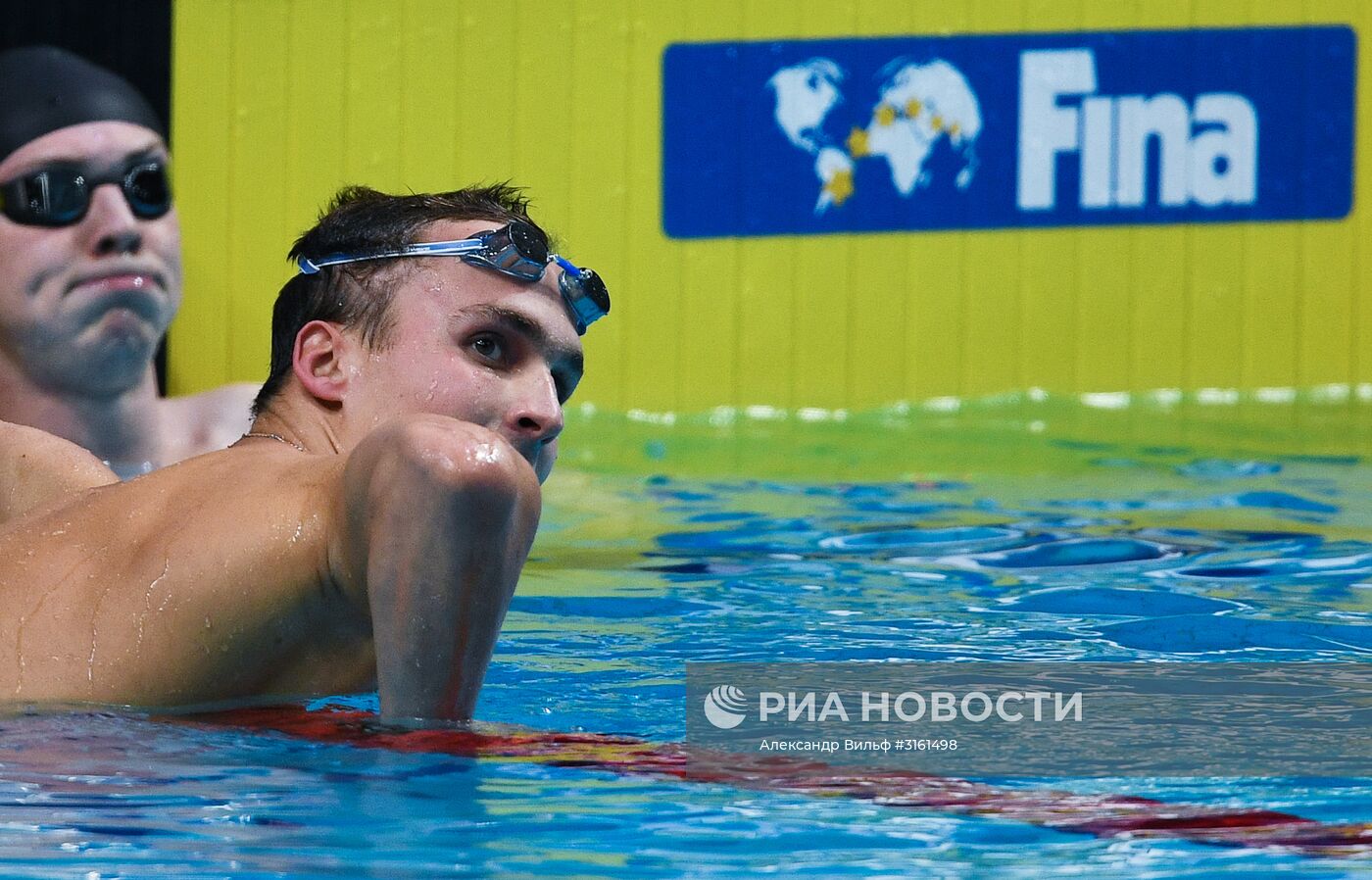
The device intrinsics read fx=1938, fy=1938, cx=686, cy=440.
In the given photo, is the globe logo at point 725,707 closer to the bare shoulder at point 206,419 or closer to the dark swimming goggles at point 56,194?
the bare shoulder at point 206,419

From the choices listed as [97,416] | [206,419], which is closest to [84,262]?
[97,416]

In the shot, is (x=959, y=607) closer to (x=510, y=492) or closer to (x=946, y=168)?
(x=510, y=492)

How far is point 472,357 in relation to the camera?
2.44 m

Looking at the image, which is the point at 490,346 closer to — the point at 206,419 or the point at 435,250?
the point at 435,250

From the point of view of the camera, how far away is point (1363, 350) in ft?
24.1

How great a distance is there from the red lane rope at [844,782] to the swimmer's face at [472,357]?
1.20 ft

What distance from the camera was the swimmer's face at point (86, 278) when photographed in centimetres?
541

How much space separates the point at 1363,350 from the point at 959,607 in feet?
13.3

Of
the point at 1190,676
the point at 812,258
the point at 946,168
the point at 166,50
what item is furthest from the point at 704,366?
the point at 1190,676

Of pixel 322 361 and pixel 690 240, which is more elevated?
pixel 690 240

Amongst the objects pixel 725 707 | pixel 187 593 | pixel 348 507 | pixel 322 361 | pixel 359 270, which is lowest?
pixel 725 707

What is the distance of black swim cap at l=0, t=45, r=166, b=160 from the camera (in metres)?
5.51

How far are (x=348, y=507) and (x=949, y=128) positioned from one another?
5377mm

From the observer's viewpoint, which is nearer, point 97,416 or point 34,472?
point 34,472
